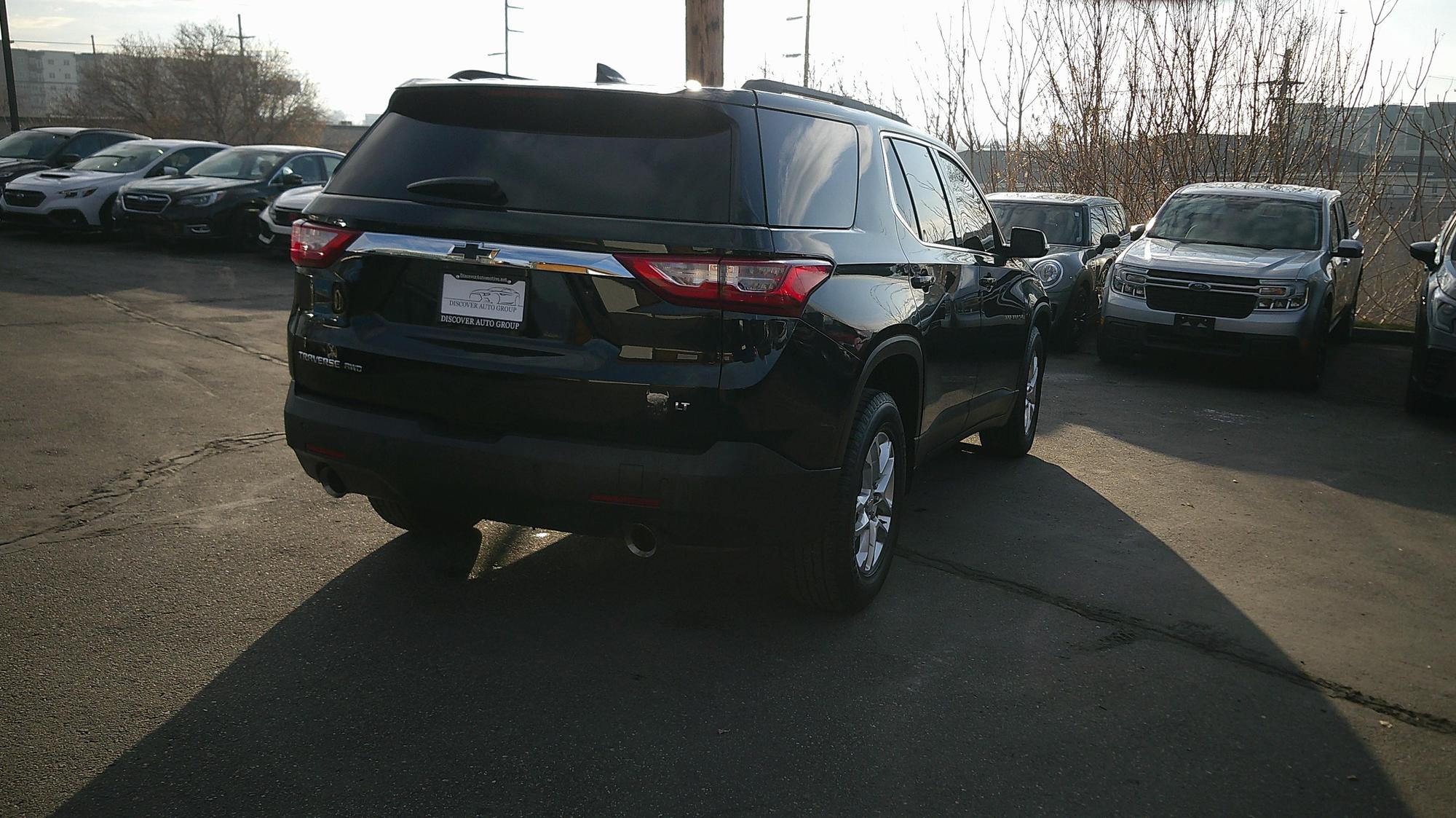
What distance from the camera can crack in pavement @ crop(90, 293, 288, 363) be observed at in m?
8.92

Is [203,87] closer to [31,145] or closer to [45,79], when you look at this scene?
[31,145]

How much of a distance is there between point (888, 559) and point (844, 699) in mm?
1027

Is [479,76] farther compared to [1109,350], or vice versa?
[1109,350]

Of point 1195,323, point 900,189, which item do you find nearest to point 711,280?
point 900,189

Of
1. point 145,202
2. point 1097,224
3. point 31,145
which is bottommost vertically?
point 145,202

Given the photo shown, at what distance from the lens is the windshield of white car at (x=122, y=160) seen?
1859 centimetres

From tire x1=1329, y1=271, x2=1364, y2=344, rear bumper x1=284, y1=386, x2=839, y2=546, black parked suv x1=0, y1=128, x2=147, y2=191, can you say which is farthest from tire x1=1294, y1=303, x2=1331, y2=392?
black parked suv x1=0, y1=128, x2=147, y2=191

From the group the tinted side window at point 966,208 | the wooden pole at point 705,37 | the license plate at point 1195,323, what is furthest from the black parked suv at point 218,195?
the tinted side window at point 966,208

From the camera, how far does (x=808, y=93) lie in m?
4.13

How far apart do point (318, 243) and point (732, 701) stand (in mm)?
1988

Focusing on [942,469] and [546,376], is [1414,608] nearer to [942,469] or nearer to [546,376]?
[942,469]

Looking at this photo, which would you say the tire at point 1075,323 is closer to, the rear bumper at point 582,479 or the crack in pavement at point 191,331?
the crack in pavement at point 191,331

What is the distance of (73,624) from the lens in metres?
3.78

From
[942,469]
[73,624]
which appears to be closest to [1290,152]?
[942,469]
